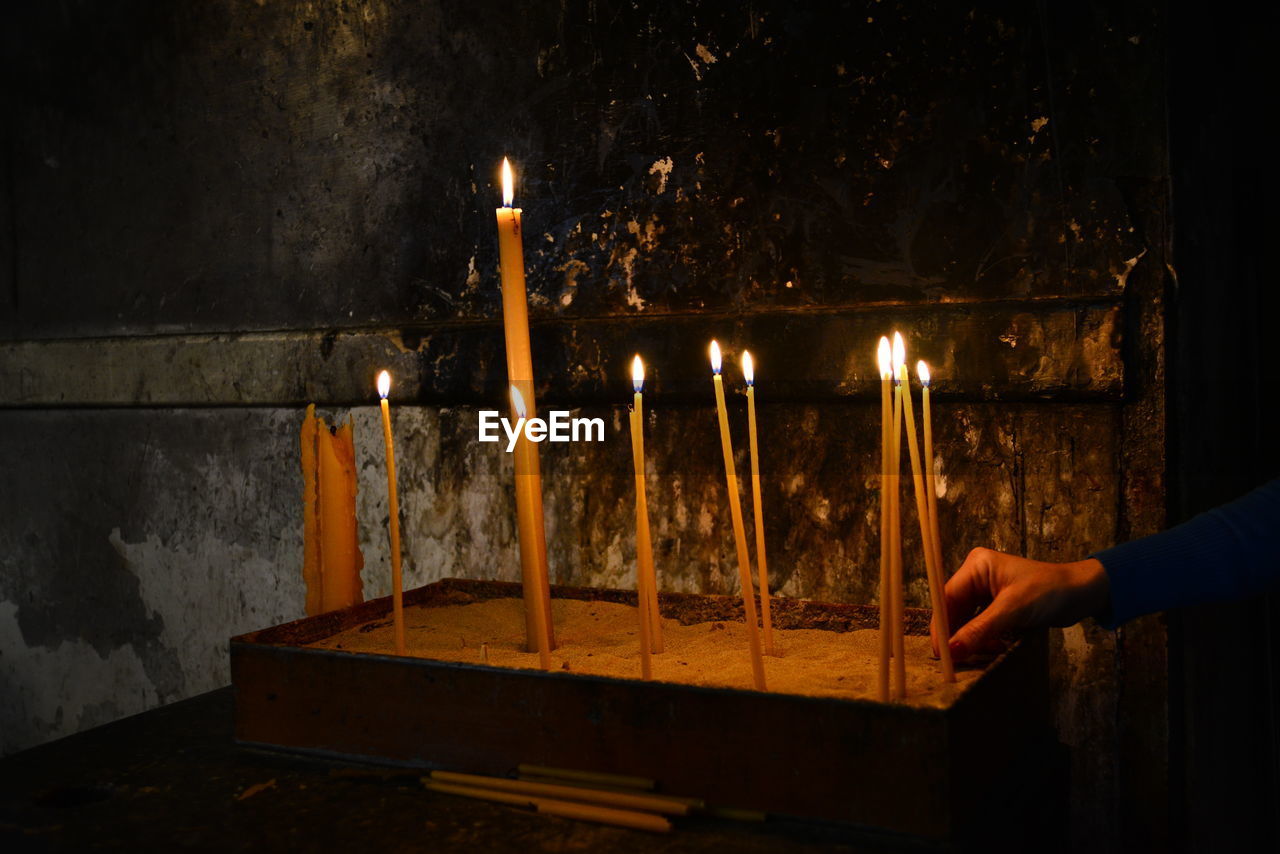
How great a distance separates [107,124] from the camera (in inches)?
105

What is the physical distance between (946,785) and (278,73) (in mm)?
2272

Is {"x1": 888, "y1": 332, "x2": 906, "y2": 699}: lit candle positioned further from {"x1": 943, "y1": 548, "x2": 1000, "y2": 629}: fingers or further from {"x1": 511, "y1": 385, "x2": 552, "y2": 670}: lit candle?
{"x1": 511, "y1": 385, "x2": 552, "y2": 670}: lit candle

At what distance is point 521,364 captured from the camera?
1391 millimetres

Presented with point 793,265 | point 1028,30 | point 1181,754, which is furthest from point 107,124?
point 1181,754

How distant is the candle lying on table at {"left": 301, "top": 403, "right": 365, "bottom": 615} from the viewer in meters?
1.56

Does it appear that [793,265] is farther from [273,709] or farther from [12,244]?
[12,244]

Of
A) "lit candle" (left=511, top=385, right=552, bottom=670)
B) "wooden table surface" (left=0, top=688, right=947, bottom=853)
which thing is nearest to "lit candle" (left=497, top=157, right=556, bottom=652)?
"lit candle" (left=511, top=385, right=552, bottom=670)

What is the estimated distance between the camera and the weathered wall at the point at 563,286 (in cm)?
162

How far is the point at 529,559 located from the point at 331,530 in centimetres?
41

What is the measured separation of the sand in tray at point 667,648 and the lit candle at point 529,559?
1.6 inches

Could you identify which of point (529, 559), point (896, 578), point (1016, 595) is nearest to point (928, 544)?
point (896, 578)

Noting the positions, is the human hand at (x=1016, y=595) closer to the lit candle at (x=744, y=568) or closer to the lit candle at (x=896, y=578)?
the lit candle at (x=896, y=578)

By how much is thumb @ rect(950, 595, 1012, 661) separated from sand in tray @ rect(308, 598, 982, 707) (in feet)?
0.11

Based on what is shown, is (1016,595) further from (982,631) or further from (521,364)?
(521,364)
